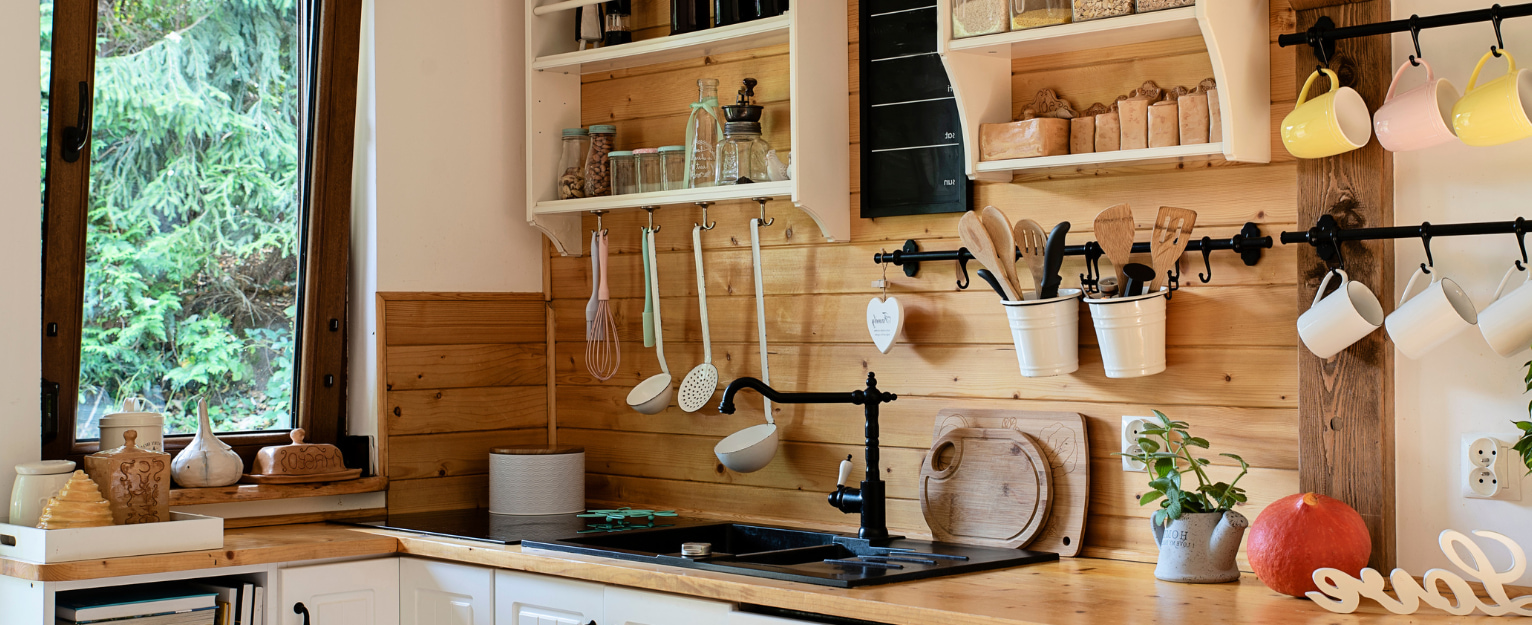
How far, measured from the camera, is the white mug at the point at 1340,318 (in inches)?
74.6

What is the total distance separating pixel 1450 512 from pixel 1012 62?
3.27 ft

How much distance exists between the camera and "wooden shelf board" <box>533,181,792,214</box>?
254 centimetres

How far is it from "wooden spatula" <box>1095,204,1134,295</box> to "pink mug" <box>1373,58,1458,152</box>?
38cm

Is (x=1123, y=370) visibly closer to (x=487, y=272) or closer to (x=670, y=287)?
(x=670, y=287)

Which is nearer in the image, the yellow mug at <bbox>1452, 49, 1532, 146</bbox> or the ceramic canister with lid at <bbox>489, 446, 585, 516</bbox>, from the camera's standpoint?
the yellow mug at <bbox>1452, 49, 1532, 146</bbox>

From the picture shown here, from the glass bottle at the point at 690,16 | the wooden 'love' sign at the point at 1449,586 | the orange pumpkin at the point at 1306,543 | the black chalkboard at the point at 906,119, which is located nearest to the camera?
the wooden 'love' sign at the point at 1449,586

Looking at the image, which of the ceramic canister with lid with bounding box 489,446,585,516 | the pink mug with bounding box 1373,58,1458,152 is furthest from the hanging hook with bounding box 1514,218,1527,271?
the ceramic canister with lid with bounding box 489,446,585,516

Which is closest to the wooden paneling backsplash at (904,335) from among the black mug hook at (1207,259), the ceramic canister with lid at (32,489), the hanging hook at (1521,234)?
the black mug hook at (1207,259)

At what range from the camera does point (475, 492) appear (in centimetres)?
301

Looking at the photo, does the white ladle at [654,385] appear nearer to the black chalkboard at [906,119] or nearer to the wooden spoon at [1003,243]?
the black chalkboard at [906,119]

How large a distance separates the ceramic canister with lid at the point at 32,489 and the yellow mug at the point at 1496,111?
7.32ft

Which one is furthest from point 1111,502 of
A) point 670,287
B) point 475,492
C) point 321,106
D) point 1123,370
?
point 321,106

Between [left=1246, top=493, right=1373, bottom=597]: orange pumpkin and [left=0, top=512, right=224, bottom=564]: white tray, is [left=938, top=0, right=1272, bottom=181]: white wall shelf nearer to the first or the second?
[left=1246, top=493, right=1373, bottom=597]: orange pumpkin

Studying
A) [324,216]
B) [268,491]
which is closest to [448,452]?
[268,491]
